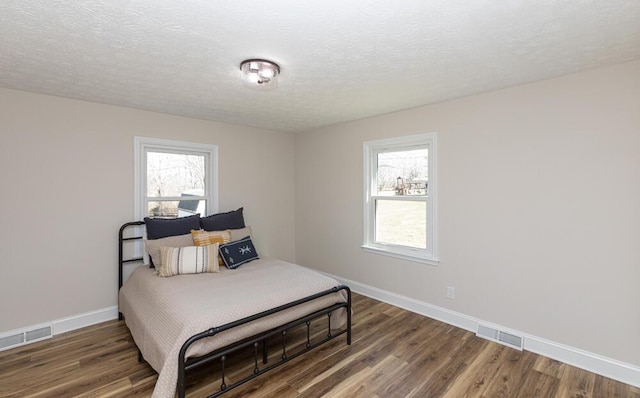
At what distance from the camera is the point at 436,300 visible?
3406 mm

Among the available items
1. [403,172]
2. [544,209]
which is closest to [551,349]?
[544,209]

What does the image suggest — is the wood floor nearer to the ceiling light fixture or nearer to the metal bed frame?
the metal bed frame

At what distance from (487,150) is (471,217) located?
0.69 metres

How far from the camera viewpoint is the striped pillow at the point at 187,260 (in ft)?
9.86

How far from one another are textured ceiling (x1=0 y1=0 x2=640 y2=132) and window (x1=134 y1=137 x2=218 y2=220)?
799mm

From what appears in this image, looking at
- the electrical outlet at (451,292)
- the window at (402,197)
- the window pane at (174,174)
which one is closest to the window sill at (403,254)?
the window at (402,197)

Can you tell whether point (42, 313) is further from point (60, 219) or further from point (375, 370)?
point (375, 370)

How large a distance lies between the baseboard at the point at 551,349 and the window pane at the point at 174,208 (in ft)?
9.12

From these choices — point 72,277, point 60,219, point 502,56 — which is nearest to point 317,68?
point 502,56

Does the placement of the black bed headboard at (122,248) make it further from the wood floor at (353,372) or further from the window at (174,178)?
the wood floor at (353,372)


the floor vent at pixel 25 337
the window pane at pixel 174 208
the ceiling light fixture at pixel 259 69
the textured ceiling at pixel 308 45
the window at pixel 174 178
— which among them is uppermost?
the textured ceiling at pixel 308 45

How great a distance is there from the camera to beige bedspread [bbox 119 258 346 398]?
203 centimetres

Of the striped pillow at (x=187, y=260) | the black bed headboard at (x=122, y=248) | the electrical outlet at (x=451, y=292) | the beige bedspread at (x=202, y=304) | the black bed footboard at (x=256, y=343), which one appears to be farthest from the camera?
the black bed headboard at (x=122, y=248)

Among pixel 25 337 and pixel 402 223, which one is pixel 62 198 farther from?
pixel 402 223
